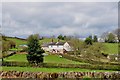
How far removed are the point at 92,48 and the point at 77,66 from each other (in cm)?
1810

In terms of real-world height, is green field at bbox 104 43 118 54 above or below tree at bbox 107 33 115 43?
below

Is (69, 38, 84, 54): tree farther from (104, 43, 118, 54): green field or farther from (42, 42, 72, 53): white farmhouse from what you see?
(42, 42, 72, 53): white farmhouse

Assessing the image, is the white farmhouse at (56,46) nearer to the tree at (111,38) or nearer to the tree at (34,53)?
the tree at (111,38)

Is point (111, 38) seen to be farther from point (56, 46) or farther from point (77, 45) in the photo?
point (56, 46)

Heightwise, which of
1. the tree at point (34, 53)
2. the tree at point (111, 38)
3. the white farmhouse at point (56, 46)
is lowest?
the tree at point (34, 53)

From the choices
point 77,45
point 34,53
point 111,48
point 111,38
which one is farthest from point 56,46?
point 34,53

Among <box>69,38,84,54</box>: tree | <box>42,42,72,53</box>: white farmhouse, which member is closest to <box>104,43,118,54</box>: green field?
<box>69,38,84,54</box>: tree

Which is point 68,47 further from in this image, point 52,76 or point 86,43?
point 52,76

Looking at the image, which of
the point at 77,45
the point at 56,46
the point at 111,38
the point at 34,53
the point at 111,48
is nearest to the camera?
the point at 34,53

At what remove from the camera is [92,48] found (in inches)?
1870

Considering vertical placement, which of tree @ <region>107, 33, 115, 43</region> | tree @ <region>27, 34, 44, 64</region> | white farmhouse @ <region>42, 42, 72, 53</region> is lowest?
tree @ <region>27, 34, 44, 64</region>

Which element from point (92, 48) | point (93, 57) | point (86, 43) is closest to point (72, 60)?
point (93, 57)

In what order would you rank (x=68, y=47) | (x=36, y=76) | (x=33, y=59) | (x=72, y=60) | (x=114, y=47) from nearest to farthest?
(x=36, y=76) → (x=33, y=59) → (x=72, y=60) → (x=114, y=47) → (x=68, y=47)

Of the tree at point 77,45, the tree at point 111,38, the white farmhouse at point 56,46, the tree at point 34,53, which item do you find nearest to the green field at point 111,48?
the tree at point 111,38
